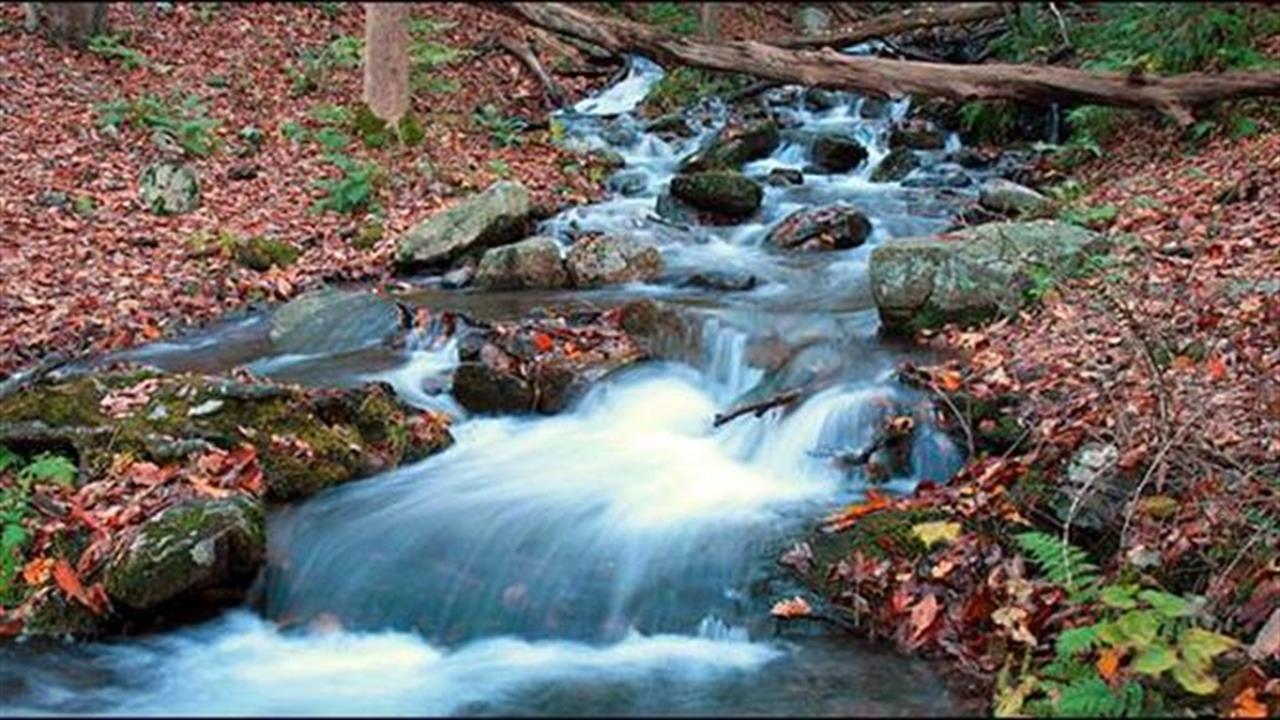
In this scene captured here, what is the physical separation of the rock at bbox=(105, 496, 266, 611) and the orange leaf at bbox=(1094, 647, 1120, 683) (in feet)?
11.8

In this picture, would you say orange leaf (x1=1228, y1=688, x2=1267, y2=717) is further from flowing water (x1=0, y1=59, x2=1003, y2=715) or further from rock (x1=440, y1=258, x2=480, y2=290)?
rock (x1=440, y1=258, x2=480, y2=290)

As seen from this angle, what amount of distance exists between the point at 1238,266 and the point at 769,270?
3914mm

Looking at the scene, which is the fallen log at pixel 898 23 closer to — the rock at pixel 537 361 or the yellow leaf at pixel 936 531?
the rock at pixel 537 361

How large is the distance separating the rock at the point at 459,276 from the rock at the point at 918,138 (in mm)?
6164

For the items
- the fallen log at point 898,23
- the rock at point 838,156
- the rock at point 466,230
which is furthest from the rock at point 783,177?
the rock at point 466,230

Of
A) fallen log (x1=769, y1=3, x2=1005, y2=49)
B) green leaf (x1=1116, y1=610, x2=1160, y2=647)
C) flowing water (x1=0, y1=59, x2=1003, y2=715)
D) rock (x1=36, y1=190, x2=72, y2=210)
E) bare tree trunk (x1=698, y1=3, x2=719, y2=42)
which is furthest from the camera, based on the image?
bare tree trunk (x1=698, y1=3, x2=719, y2=42)

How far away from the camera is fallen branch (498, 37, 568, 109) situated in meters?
16.3

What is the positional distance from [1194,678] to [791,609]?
1.69 meters

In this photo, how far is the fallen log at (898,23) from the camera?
15352mm

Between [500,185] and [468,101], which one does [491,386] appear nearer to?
[500,185]

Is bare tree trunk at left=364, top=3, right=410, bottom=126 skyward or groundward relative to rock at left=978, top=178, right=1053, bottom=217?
skyward

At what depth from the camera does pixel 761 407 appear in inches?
275

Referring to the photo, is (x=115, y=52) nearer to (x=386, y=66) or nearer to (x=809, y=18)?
(x=386, y=66)

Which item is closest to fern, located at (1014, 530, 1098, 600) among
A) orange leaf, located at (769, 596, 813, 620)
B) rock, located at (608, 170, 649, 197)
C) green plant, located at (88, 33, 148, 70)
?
orange leaf, located at (769, 596, 813, 620)
